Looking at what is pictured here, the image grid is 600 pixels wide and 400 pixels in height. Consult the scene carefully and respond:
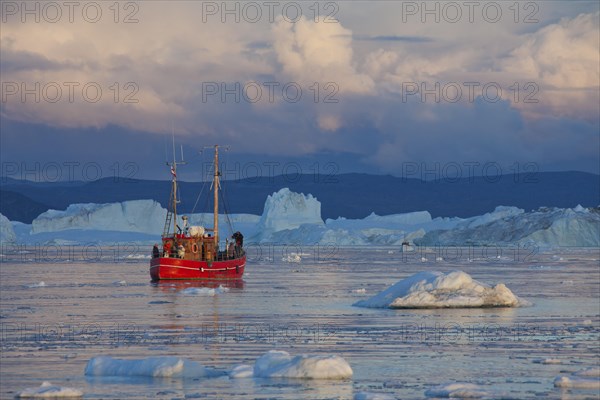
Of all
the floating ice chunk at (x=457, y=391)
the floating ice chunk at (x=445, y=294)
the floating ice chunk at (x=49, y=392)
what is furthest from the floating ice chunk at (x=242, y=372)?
the floating ice chunk at (x=445, y=294)

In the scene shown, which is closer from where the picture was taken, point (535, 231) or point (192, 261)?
point (192, 261)

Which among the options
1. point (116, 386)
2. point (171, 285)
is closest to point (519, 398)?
point (116, 386)

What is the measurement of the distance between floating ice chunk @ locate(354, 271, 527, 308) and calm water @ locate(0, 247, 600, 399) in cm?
59

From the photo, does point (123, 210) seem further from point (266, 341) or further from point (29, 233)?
point (266, 341)

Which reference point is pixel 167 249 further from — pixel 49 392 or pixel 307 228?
pixel 307 228

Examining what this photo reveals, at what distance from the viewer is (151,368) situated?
16.0 metres

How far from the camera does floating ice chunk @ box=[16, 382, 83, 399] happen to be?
14070 millimetres

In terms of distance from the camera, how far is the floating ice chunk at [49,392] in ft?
46.2

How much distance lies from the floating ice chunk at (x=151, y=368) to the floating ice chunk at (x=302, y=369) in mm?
550

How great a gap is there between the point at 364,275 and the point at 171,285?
1320 centimetres

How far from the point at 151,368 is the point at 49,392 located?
2.17 meters

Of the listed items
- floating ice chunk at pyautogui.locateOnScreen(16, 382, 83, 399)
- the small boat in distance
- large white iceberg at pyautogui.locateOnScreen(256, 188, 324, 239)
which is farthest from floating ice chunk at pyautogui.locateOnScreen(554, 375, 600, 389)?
large white iceberg at pyautogui.locateOnScreen(256, 188, 324, 239)

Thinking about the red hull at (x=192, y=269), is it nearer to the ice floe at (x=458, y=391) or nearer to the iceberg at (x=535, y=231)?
the ice floe at (x=458, y=391)

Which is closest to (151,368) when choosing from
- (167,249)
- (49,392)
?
(49,392)
